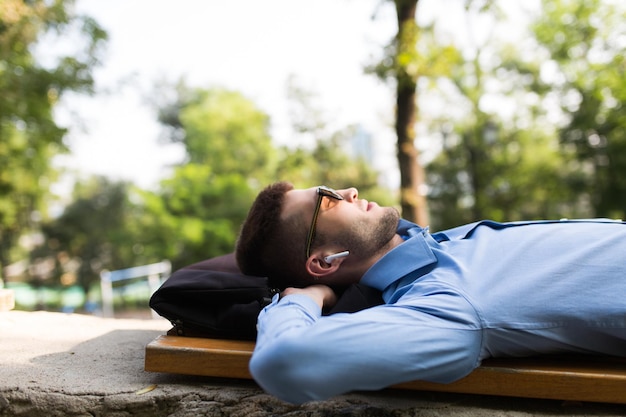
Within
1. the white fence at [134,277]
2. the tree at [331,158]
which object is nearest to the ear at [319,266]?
the white fence at [134,277]

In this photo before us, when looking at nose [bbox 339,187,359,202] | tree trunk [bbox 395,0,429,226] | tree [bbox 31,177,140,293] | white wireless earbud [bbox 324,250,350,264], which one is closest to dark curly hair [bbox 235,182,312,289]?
white wireless earbud [bbox 324,250,350,264]

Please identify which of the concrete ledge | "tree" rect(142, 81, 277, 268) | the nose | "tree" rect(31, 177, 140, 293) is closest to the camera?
the nose

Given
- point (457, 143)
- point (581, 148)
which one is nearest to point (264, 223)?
point (581, 148)

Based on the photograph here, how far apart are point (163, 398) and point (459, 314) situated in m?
1.15

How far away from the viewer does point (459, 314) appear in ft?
5.93

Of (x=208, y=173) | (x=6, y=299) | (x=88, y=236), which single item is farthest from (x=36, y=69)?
(x=88, y=236)

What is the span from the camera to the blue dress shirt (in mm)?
1545

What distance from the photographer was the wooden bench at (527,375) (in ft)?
6.07

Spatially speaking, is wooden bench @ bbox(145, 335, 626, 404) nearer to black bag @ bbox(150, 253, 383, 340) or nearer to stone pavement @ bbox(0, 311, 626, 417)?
stone pavement @ bbox(0, 311, 626, 417)

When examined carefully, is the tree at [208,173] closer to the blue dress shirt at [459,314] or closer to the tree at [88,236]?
the tree at [88,236]

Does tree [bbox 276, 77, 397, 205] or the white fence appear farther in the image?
tree [bbox 276, 77, 397, 205]

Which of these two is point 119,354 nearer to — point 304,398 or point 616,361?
point 304,398

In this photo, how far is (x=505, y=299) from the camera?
1.95 metres

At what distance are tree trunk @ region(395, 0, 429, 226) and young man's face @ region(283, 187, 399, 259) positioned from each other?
17.7ft
